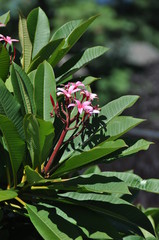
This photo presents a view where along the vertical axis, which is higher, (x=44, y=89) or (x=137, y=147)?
(x=44, y=89)

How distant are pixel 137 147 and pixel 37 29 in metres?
0.43

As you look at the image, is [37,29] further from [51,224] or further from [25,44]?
[51,224]

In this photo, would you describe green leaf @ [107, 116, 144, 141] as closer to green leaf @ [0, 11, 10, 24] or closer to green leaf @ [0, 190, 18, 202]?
green leaf @ [0, 190, 18, 202]

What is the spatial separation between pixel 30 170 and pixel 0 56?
270 millimetres

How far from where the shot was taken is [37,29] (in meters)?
1.41

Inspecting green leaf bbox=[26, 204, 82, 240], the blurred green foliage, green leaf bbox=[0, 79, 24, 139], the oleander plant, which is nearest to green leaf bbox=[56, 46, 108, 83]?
the oleander plant

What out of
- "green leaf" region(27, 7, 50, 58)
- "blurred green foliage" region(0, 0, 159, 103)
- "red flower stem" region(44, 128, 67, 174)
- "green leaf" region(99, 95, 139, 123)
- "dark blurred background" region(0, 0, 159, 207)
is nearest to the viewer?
"red flower stem" region(44, 128, 67, 174)

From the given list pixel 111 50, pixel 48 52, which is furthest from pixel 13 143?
pixel 111 50

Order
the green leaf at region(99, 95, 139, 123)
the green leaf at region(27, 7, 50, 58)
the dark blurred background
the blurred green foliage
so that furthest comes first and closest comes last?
the blurred green foliage < the dark blurred background < the green leaf at region(27, 7, 50, 58) < the green leaf at region(99, 95, 139, 123)

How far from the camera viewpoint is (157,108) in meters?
11.3

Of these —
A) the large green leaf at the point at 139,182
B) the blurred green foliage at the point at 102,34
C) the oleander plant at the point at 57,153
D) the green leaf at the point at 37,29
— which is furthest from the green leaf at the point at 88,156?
the blurred green foliage at the point at 102,34

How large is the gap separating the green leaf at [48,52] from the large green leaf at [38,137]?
0.78ft

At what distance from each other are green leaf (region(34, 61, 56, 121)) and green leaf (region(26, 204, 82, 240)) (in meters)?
Answer: 0.21

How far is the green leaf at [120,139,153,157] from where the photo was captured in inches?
47.7
